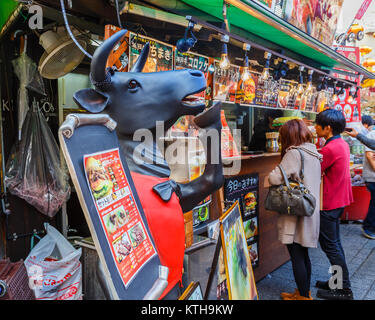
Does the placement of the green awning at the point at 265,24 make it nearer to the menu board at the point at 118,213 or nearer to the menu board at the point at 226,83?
the menu board at the point at 226,83

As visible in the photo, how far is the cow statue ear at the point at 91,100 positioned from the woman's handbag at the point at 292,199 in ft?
8.50

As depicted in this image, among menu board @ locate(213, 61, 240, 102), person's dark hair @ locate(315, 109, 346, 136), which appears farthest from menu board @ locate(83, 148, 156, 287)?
person's dark hair @ locate(315, 109, 346, 136)

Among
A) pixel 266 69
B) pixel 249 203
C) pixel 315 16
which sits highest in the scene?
pixel 315 16

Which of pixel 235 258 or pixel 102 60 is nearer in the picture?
pixel 102 60

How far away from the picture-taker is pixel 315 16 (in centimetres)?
641

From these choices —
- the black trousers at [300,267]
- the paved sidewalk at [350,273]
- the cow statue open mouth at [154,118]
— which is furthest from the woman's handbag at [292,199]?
the cow statue open mouth at [154,118]

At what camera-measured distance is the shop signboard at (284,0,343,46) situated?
5.49 metres

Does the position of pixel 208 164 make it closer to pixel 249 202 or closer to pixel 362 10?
pixel 249 202

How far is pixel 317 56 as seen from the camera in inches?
267

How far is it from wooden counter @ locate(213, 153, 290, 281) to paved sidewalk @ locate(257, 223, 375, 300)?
0.16 meters

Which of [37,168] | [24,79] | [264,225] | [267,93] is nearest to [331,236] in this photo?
[264,225]

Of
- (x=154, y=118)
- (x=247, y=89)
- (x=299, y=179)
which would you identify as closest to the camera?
(x=154, y=118)

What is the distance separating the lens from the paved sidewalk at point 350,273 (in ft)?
14.7

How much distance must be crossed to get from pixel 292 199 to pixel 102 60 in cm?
277
